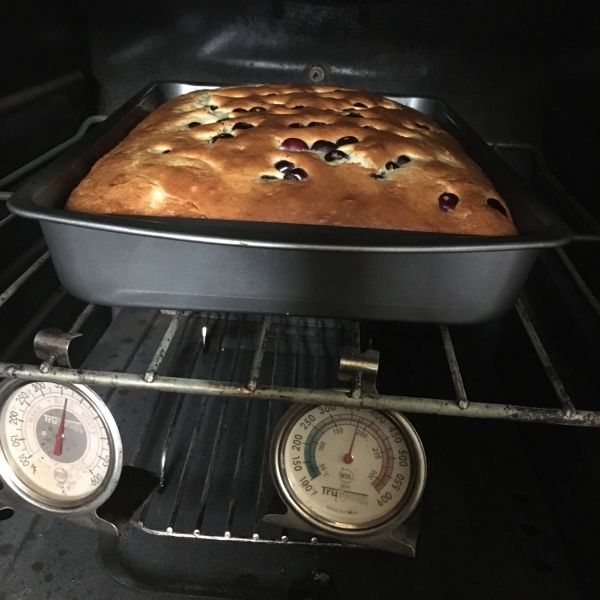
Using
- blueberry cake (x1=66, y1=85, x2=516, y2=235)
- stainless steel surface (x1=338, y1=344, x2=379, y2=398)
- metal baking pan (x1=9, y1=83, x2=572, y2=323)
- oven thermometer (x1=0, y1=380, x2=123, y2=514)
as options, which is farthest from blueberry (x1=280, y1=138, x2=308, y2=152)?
oven thermometer (x1=0, y1=380, x2=123, y2=514)

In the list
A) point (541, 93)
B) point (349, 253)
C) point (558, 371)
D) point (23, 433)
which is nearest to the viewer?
point (349, 253)

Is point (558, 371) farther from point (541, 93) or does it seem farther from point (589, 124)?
point (541, 93)

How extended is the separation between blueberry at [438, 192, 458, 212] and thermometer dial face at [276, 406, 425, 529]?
0.95 feet

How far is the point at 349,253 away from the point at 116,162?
15.7 inches

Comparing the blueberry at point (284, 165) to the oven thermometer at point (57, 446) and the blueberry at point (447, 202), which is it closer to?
the blueberry at point (447, 202)

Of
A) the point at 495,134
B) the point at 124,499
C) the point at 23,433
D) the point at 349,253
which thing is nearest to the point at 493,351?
the point at 495,134

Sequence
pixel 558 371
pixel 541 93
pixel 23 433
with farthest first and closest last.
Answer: pixel 541 93 → pixel 558 371 → pixel 23 433

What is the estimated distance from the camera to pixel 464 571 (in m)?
0.79

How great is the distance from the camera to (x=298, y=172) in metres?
0.76

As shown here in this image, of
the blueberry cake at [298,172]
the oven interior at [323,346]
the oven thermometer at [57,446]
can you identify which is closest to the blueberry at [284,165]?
the blueberry cake at [298,172]

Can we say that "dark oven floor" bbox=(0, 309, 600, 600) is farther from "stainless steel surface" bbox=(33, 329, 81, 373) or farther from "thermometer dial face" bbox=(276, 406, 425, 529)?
"stainless steel surface" bbox=(33, 329, 81, 373)

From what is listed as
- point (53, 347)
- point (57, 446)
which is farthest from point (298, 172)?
point (57, 446)

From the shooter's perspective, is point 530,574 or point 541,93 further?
point 541,93

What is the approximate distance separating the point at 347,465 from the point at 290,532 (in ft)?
0.62
